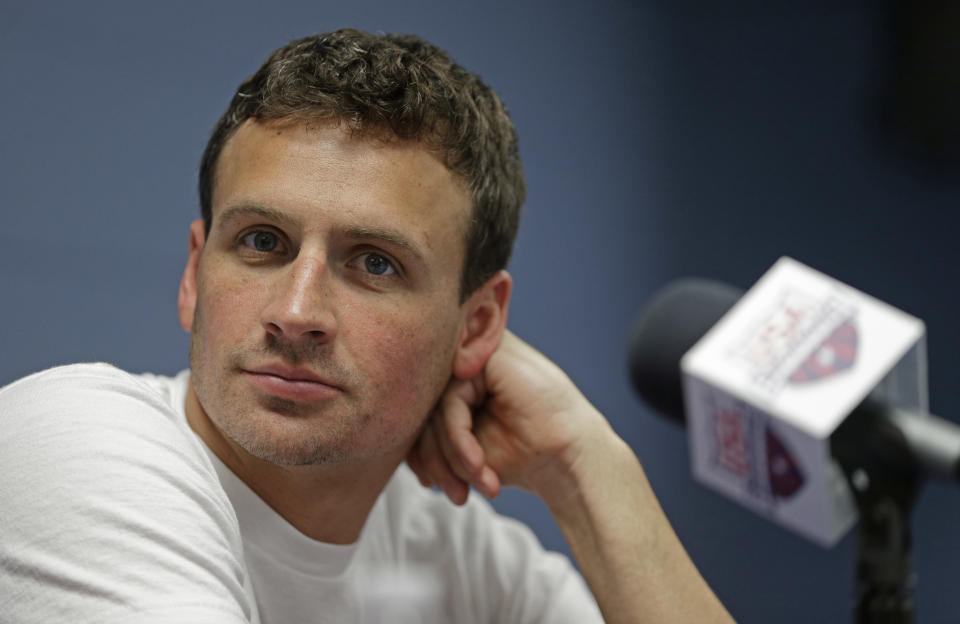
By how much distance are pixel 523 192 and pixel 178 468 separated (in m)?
0.76

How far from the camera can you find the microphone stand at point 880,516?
3.71 feet

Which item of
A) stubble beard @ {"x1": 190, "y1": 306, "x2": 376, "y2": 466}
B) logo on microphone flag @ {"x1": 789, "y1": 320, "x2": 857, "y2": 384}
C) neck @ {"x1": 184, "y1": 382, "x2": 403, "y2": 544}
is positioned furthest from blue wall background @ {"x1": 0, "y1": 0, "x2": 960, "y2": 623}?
logo on microphone flag @ {"x1": 789, "y1": 320, "x2": 857, "y2": 384}

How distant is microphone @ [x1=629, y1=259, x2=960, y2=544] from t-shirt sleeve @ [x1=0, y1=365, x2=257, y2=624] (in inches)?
25.2

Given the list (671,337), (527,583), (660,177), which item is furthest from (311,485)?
(660,177)

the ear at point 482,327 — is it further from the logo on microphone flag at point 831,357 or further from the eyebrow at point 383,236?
the logo on microphone flag at point 831,357

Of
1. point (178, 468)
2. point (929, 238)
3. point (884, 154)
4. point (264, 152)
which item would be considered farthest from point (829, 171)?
point (178, 468)

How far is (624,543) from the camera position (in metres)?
1.40

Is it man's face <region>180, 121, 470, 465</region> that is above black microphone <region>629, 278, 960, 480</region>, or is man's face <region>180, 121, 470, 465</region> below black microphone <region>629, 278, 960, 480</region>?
above

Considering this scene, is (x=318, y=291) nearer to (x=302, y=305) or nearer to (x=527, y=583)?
(x=302, y=305)

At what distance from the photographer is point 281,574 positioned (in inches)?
51.8

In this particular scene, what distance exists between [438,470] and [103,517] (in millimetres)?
677

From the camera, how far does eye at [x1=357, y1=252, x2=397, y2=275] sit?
1.24 meters

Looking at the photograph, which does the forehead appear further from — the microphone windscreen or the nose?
the microphone windscreen

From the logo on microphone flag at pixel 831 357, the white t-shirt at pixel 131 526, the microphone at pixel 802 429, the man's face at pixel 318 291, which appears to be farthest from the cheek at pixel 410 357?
the logo on microphone flag at pixel 831 357
